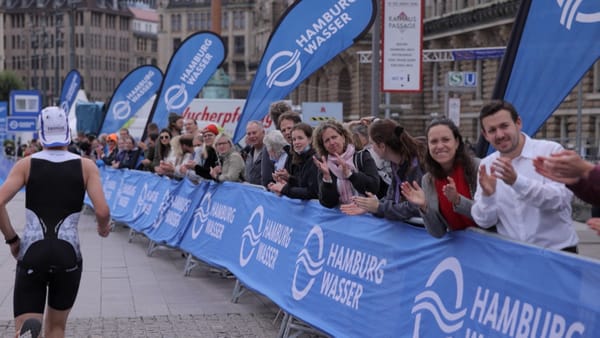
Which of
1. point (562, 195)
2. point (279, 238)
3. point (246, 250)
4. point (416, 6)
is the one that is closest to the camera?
point (562, 195)

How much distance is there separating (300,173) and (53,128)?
3.12m

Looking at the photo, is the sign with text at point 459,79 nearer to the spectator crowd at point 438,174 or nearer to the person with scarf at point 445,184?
the spectator crowd at point 438,174

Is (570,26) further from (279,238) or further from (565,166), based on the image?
(279,238)

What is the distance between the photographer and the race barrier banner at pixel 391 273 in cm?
505

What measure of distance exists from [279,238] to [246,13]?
138680 millimetres

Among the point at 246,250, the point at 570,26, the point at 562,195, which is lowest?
the point at 246,250

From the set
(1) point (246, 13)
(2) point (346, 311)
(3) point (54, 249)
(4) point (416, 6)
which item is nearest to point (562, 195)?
(2) point (346, 311)

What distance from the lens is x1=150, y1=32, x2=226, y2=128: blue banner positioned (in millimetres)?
18219

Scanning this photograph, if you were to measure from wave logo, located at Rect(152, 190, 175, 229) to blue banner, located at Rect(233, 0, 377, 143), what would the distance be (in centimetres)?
159

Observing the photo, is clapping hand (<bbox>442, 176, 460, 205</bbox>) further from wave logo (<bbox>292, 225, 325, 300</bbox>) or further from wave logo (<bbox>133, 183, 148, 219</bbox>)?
wave logo (<bbox>133, 183, 148, 219</bbox>)

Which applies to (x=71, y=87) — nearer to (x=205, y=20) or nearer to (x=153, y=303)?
(x=153, y=303)

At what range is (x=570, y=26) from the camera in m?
6.80

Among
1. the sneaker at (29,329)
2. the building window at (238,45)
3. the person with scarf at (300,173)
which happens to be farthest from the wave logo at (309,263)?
the building window at (238,45)

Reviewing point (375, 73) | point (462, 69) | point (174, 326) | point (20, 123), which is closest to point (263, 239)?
point (174, 326)
